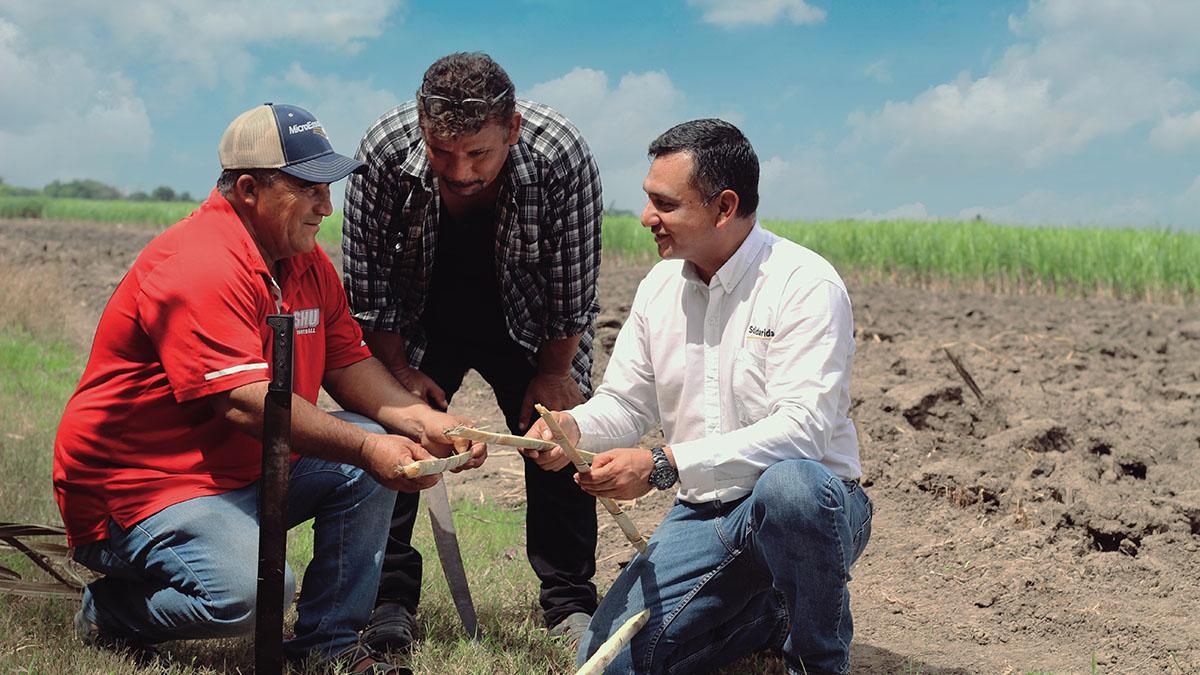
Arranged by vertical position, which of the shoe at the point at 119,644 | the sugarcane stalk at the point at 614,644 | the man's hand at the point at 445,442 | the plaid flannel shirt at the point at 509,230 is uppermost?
the plaid flannel shirt at the point at 509,230

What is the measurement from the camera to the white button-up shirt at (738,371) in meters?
2.58

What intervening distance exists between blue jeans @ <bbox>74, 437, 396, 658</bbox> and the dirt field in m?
1.41

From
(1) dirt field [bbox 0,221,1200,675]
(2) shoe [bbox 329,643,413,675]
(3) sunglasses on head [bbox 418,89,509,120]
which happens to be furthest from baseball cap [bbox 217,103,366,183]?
(1) dirt field [bbox 0,221,1200,675]

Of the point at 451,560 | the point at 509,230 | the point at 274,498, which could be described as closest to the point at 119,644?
the point at 274,498

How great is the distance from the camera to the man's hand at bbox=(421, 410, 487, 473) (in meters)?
2.80

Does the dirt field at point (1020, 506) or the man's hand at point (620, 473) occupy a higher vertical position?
the man's hand at point (620, 473)

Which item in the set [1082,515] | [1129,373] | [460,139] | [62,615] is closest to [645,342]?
[460,139]

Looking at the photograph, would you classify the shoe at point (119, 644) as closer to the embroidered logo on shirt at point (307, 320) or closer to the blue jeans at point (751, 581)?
the embroidered logo on shirt at point (307, 320)

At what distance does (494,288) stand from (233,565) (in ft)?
4.52

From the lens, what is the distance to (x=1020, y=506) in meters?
4.33

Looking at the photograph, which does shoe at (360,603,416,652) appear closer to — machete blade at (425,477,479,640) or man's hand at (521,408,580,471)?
machete blade at (425,477,479,640)

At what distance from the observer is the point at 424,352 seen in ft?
11.7

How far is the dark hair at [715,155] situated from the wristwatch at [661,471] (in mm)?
735

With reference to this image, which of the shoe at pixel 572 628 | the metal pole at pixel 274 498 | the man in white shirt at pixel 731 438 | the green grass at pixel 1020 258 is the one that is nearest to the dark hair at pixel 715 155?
the man in white shirt at pixel 731 438
